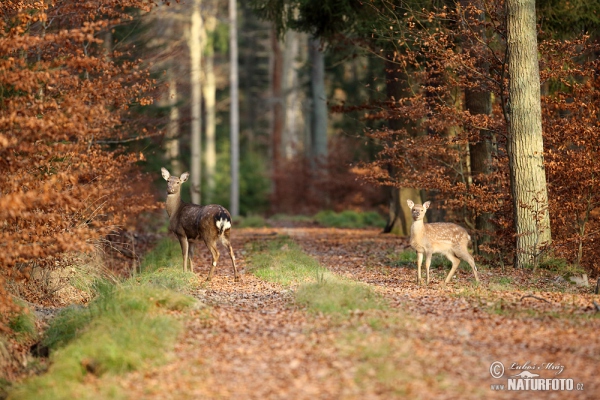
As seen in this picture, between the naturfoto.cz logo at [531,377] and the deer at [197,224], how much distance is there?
20.6 ft

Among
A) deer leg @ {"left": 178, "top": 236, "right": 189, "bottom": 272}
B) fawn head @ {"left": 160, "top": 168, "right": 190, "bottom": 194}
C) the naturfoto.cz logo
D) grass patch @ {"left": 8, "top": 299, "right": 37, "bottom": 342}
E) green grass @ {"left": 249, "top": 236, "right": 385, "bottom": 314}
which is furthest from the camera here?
fawn head @ {"left": 160, "top": 168, "right": 190, "bottom": 194}

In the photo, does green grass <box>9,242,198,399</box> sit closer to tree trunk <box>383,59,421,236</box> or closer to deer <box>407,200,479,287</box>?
deer <box>407,200,479,287</box>

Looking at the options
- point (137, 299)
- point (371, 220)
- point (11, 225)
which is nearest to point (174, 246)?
point (11, 225)

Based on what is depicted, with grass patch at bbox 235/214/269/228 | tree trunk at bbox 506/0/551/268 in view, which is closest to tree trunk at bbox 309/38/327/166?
grass patch at bbox 235/214/269/228

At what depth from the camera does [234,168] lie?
117 feet

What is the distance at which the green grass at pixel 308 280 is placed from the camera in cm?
1020

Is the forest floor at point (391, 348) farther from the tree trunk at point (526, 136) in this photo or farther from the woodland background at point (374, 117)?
the woodland background at point (374, 117)

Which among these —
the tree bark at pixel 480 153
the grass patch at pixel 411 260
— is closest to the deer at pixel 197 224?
the grass patch at pixel 411 260

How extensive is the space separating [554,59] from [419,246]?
459cm

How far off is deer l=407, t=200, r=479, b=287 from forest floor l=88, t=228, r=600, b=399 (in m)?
0.91

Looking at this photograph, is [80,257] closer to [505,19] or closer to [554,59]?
[505,19]

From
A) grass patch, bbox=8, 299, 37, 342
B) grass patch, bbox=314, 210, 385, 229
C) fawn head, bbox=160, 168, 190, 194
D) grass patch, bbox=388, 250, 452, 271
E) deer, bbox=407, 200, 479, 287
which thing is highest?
fawn head, bbox=160, 168, 190, 194

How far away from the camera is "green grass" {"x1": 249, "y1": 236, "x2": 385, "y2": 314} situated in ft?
33.4

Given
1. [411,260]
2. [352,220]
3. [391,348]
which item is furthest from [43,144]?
[352,220]
